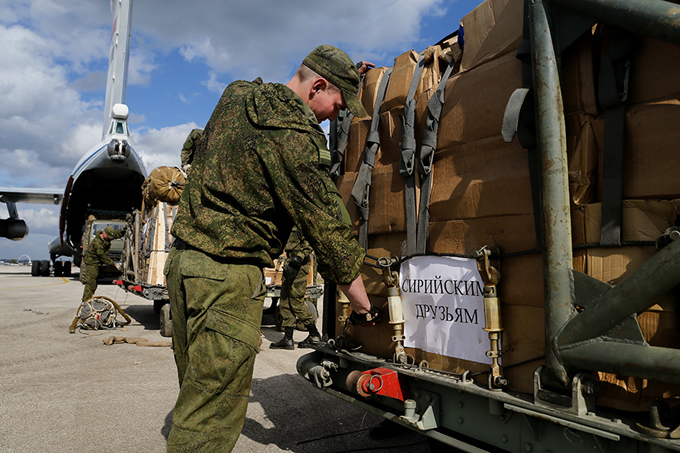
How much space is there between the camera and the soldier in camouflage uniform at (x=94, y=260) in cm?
845

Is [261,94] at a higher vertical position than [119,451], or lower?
higher

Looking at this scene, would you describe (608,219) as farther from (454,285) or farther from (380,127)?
(380,127)

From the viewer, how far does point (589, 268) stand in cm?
166

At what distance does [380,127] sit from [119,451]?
2.71 meters

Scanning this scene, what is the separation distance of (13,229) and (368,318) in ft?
101

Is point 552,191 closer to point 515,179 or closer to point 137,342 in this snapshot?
point 515,179

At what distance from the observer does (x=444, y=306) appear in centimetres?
224

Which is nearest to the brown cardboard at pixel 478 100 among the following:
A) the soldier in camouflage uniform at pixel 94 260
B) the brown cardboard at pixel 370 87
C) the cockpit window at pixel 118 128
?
the brown cardboard at pixel 370 87

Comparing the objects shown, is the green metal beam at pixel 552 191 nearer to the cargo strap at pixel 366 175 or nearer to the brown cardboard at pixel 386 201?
the brown cardboard at pixel 386 201

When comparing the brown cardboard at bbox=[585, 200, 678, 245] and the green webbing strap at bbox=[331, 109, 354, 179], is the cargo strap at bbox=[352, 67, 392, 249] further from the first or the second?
the brown cardboard at bbox=[585, 200, 678, 245]

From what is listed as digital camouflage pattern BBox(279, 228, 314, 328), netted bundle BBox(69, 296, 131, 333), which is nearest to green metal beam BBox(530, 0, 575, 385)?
digital camouflage pattern BBox(279, 228, 314, 328)

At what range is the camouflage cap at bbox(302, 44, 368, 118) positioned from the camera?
6.77ft

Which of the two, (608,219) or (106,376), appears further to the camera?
(106,376)

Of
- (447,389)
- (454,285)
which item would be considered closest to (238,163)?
(454,285)
